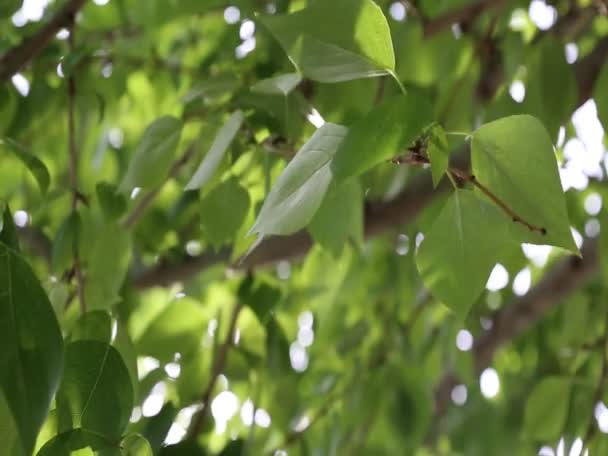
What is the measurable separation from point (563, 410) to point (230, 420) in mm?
484

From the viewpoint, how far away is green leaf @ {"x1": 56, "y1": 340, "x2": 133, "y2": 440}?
49 cm

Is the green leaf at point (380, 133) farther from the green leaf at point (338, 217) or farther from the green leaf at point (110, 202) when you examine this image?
the green leaf at point (110, 202)

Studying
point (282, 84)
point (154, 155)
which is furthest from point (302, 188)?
point (154, 155)

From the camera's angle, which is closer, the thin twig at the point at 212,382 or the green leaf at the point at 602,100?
the green leaf at the point at 602,100

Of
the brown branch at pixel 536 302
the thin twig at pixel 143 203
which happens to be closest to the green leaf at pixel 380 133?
the thin twig at pixel 143 203

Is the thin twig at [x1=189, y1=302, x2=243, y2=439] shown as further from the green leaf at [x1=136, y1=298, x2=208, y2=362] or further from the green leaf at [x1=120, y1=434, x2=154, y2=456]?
the green leaf at [x1=120, y1=434, x2=154, y2=456]

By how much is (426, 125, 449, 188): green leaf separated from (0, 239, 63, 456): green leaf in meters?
0.17

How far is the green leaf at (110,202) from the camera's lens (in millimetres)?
723

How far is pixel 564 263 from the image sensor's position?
1306 mm

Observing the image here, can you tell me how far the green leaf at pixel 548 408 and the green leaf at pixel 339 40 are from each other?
405 millimetres

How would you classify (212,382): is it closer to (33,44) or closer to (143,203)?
(143,203)

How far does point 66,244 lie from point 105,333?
0.52 feet

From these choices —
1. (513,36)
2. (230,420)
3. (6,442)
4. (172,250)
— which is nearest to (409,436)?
(230,420)

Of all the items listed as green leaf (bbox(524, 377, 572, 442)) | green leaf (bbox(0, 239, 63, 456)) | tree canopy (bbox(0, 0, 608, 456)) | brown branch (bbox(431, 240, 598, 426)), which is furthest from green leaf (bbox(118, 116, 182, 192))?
brown branch (bbox(431, 240, 598, 426))
